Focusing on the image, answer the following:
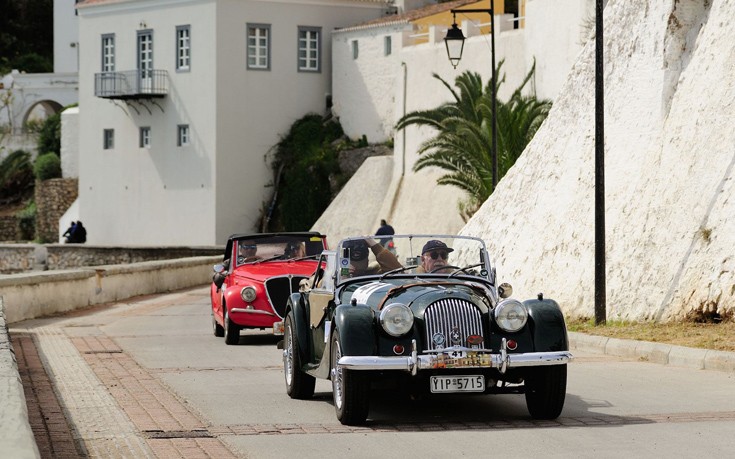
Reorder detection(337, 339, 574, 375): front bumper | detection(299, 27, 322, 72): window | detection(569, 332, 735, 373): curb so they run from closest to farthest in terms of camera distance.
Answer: detection(337, 339, 574, 375): front bumper < detection(569, 332, 735, 373): curb < detection(299, 27, 322, 72): window

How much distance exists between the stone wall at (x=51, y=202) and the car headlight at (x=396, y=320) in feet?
199

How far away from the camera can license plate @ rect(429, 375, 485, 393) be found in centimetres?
1100

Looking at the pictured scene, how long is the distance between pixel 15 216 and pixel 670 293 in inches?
2323

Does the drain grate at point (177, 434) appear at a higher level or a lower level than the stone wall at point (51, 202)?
lower

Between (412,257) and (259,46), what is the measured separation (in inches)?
1943

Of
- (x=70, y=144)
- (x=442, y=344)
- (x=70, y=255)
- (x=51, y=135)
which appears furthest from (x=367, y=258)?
Result: (x=51, y=135)

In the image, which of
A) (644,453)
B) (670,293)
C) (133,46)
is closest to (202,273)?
(670,293)

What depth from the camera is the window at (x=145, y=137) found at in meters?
63.8

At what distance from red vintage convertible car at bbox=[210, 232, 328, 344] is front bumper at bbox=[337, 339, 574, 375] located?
8377 mm

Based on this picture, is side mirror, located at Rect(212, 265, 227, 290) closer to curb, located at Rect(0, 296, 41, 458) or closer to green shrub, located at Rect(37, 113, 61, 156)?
curb, located at Rect(0, 296, 41, 458)

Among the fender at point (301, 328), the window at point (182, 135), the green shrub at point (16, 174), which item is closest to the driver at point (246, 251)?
the fender at point (301, 328)

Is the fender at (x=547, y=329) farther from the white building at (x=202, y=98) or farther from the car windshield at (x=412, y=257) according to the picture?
the white building at (x=202, y=98)

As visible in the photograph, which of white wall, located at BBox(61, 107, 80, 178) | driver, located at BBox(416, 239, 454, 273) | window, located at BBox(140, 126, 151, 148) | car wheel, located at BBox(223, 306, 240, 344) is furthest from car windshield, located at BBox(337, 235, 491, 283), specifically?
white wall, located at BBox(61, 107, 80, 178)

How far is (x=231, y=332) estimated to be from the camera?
19.7 m
